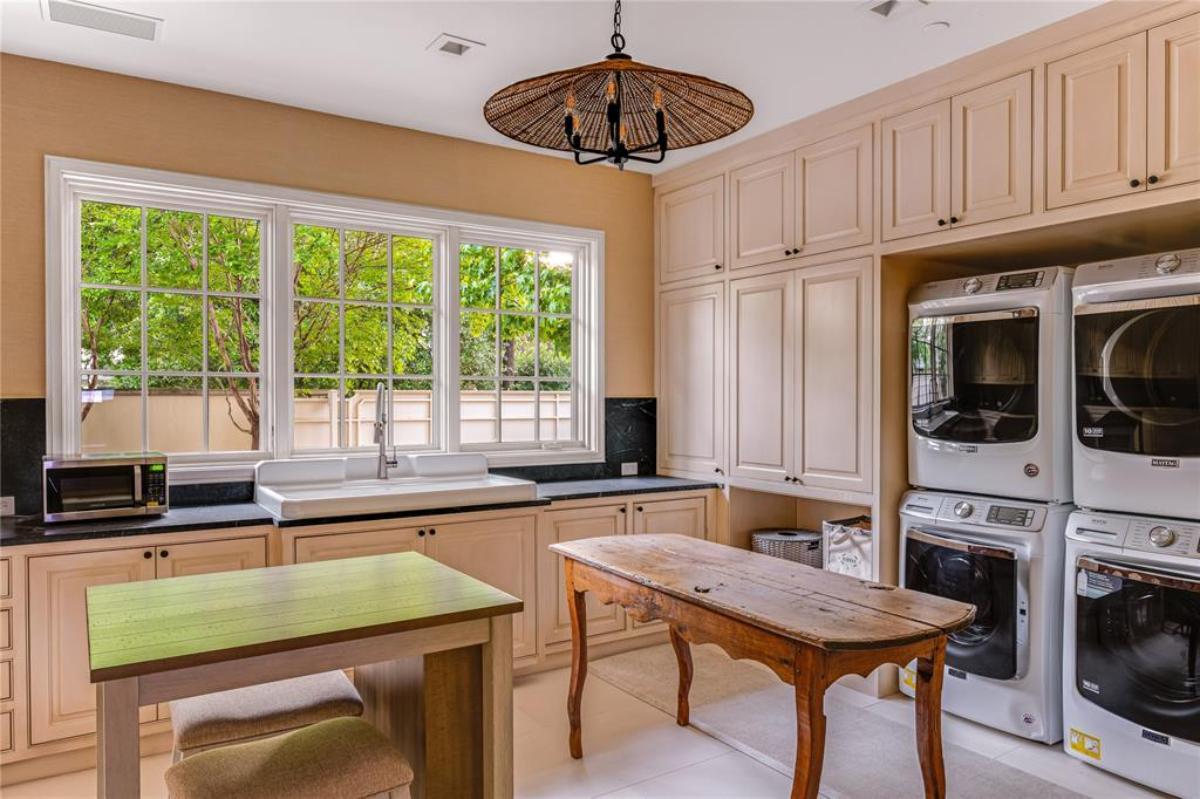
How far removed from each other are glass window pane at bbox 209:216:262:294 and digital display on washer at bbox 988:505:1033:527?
134 inches

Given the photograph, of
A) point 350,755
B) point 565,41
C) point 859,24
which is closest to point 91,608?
point 350,755

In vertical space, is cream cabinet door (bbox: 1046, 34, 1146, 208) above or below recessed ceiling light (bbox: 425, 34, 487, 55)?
below

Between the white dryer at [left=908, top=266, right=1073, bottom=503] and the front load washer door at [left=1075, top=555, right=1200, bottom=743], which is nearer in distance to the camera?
the front load washer door at [left=1075, top=555, right=1200, bottom=743]

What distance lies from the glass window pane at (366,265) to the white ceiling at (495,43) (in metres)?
A: 0.68

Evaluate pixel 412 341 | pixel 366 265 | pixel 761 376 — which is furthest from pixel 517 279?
pixel 761 376

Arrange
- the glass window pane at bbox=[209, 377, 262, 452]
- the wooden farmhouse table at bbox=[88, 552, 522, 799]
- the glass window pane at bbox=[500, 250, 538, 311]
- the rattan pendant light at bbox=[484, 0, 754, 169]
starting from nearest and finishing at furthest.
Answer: the wooden farmhouse table at bbox=[88, 552, 522, 799] < the rattan pendant light at bbox=[484, 0, 754, 169] < the glass window pane at bbox=[209, 377, 262, 452] < the glass window pane at bbox=[500, 250, 538, 311]

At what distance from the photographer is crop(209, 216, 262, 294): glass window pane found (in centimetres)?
362

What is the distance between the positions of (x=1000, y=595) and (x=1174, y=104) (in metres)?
1.84

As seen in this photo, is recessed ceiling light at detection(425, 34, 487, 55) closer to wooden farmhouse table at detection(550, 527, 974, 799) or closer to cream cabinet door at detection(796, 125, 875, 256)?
cream cabinet door at detection(796, 125, 875, 256)

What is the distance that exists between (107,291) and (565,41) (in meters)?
2.22

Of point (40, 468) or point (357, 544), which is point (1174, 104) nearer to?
point (357, 544)

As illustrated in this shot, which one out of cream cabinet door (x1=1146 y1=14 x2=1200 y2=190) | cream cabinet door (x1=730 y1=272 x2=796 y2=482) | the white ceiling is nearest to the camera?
cream cabinet door (x1=1146 y1=14 x2=1200 y2=190)

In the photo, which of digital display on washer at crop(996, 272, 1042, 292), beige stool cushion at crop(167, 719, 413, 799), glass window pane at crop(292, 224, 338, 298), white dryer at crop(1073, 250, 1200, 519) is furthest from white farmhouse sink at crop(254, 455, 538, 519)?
white dryer at crop(1073, 250, 1200, 519)

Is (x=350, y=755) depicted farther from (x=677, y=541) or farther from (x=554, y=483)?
(x=554, y=483)
